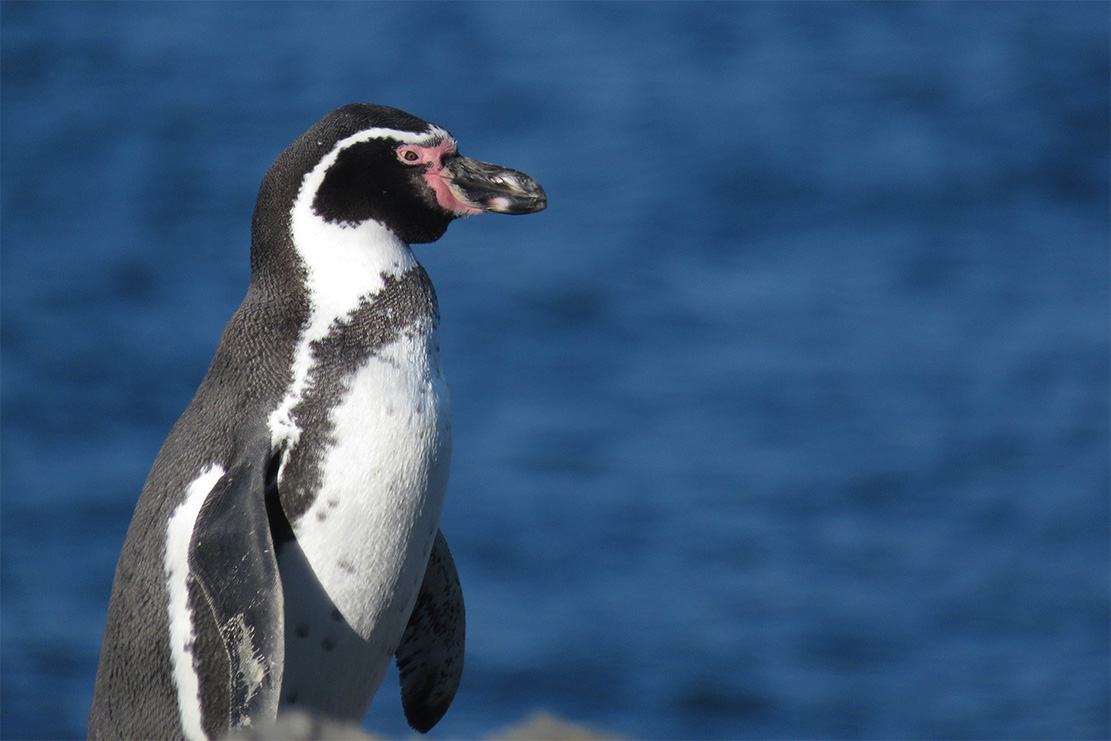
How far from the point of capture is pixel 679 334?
14570 millimetres

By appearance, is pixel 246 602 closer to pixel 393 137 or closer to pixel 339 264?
pixel 339 264

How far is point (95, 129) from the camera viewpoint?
760 inches

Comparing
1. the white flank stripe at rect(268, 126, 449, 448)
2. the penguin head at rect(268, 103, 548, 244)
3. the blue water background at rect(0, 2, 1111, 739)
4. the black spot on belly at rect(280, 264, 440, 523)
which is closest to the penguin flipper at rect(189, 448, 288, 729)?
the black spot on belly at rect(280, 264, 440, 523)

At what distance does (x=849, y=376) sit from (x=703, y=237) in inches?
115

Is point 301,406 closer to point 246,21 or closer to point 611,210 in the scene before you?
point 611,210

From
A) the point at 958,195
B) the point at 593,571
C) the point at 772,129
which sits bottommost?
the point at 593,571

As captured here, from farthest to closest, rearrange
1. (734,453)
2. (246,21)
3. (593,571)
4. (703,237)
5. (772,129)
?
(246,21), (772,129), (703,237), (734,453), (593,571)

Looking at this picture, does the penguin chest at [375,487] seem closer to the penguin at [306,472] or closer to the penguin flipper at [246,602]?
the penguin at [306,472]

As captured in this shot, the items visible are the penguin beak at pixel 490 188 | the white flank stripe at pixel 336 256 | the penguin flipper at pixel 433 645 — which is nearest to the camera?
the white flank stripe at pixel 336 256

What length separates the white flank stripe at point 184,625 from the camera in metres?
2.50

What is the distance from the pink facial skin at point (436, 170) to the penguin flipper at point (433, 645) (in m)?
0.74

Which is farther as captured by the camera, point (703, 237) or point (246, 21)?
point (246, 21)

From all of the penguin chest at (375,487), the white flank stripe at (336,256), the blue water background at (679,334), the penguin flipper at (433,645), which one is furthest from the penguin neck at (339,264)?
the blue water background at (679,334)

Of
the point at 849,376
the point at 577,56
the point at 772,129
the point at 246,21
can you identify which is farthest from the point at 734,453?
the point at 246,21
